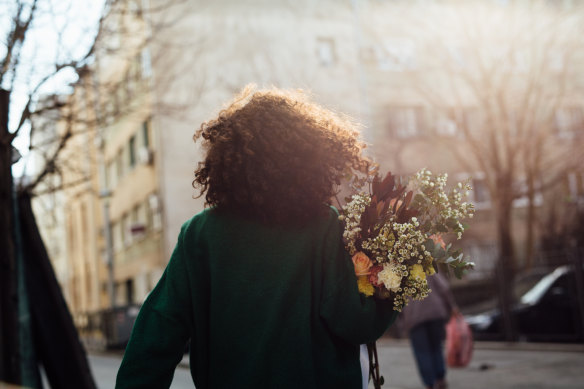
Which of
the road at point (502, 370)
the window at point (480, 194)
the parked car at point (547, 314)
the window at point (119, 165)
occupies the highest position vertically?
the window at point (119, 165)

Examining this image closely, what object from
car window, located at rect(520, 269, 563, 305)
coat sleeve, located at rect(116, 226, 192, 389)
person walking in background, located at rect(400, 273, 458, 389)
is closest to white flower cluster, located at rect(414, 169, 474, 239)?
coat sleeve, located at rect(116, 226, 192, 389)

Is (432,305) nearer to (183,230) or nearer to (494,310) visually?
(183,230)

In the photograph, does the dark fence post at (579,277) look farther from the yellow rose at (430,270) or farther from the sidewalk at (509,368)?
the yellow rose at (430,270)

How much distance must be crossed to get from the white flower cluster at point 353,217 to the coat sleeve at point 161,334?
1.93 ft

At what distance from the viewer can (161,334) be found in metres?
2.38

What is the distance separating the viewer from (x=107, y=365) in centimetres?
1633

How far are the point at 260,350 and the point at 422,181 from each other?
962 mm

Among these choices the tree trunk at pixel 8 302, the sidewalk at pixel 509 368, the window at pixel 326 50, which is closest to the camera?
the tree trunk at pixel 8 302

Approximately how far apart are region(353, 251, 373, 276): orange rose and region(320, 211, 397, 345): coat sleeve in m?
0.05

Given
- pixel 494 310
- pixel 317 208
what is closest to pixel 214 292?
pixel 317 208

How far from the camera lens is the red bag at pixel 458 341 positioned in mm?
8609

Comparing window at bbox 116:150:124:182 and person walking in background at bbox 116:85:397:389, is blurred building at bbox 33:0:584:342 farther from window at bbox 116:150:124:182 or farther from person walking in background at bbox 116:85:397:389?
person walking in background at bbox 116:85:397:389

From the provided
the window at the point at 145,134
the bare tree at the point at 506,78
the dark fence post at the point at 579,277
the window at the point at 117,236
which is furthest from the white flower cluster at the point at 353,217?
the window at the point at 117,236

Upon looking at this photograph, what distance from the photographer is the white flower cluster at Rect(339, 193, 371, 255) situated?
2.65m
